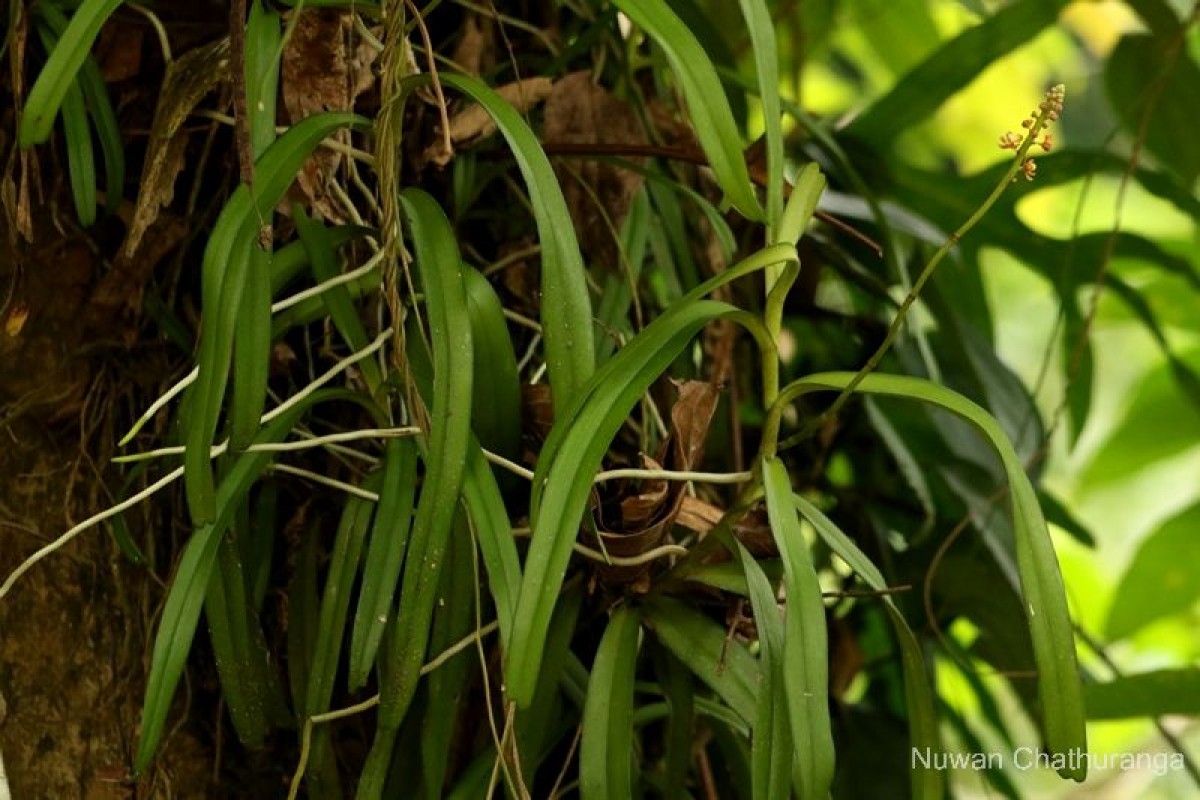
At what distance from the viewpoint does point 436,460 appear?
573mm

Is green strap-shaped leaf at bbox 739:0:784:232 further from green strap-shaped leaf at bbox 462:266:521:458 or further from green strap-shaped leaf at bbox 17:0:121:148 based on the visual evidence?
green strap-shaped leaf at bbox 17:0:121:148

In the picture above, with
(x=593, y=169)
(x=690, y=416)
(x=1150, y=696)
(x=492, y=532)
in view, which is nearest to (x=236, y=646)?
(x=492, y=532)

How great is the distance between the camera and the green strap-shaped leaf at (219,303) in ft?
1.83

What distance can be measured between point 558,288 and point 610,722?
0.69ft

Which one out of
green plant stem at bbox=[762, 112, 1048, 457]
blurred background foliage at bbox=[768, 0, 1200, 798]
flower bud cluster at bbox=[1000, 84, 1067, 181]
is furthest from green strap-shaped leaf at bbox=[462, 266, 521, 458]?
blurred background foliage at bbox=[768, 0, 1200, 798]

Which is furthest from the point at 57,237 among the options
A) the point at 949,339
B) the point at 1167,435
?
the point at 1167,435

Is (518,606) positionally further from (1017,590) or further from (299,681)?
(1017,590)

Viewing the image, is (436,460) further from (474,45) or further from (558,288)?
(474,45)

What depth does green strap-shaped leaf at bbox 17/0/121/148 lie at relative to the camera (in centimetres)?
56

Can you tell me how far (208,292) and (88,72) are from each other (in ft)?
0.70

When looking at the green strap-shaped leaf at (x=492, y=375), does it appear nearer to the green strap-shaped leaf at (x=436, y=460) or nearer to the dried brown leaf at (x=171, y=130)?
the green strap-shaped leaf at (x=436, y=460)

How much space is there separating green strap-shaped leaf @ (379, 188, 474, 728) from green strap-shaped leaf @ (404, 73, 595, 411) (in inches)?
1.5

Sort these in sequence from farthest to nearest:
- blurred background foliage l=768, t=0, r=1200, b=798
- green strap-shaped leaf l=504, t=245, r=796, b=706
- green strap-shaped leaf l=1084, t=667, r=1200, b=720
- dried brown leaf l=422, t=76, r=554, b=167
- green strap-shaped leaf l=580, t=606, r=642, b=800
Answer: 1. blurred background foliage l=768, t=0, r=1200, b=798
2. green strap-shaped leaf l=1084, t=667, r=1200, b=720
3. dried brown leaf l=422, t=76, r=554, b=167
4. green strap-shaped leaf l=580, t=606, r=642, b=800
5. green strap-shaped leaf l=504, t=245, r=796, b=706

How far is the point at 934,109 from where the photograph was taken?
44.1 inches
